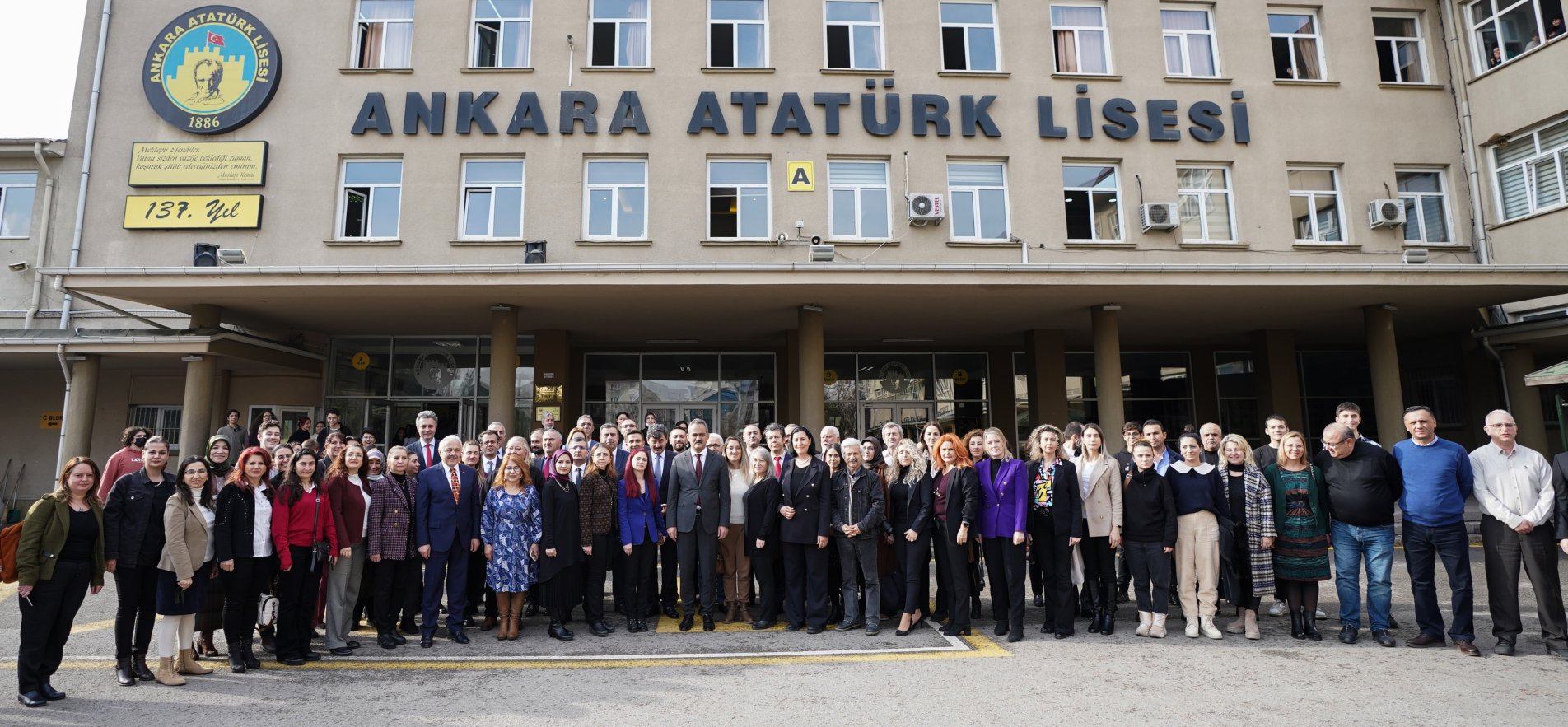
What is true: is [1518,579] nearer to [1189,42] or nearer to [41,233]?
[1189,42]

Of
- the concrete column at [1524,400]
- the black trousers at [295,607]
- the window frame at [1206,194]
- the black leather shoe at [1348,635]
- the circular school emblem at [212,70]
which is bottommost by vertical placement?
the black leather shoe at [1348,635]

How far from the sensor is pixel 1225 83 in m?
14.2

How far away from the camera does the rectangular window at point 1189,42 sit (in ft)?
47.5

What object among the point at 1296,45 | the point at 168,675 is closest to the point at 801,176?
the point at 1296,45

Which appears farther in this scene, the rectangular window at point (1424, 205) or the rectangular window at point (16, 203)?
the rectangular window at point (16, 203)

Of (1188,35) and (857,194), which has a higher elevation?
(1188,35)

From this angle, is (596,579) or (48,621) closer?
(48,621)

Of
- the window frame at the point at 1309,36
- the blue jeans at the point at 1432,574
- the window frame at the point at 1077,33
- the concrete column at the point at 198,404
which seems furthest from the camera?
the window frame at the point at 1309,36

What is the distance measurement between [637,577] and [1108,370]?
9009 mm

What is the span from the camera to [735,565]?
7.11m

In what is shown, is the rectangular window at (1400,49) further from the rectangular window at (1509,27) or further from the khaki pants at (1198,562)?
the khaki pants at (1198,562)

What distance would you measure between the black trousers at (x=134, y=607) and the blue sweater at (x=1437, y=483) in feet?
29.8

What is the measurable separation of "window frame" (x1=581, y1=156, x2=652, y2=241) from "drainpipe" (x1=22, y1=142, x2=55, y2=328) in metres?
10.1

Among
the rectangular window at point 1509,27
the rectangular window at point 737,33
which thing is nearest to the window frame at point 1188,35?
the rectangular window at point 1509,27
